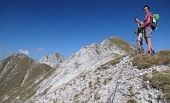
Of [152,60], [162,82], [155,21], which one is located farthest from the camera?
[152,60]

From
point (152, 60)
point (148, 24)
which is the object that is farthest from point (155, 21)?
point (152, 60)

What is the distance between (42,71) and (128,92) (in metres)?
188

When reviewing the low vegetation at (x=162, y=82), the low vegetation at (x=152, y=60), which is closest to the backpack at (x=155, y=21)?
the low vegetation at (x=152, y=60)

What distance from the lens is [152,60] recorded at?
53.9 ft

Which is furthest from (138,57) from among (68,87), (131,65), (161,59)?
(68,87)

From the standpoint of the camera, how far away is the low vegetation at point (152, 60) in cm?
1603

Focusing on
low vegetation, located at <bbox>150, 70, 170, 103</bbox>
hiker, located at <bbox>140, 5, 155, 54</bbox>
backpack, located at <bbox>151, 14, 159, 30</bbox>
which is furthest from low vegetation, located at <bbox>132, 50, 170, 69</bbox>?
backpack, located at <bbox>151, 14, 159, 30</bbox>

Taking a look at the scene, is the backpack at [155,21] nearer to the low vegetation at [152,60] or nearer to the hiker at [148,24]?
the hiker at [148,24]

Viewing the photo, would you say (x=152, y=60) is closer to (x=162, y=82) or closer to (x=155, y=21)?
(x=155, y=21)

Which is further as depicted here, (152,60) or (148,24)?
(152,60)

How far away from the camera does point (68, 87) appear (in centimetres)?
2303

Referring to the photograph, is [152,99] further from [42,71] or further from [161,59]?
[42,71]

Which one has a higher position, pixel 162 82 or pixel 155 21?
pixel 155 21

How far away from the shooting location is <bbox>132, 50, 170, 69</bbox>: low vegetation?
16.0 m
